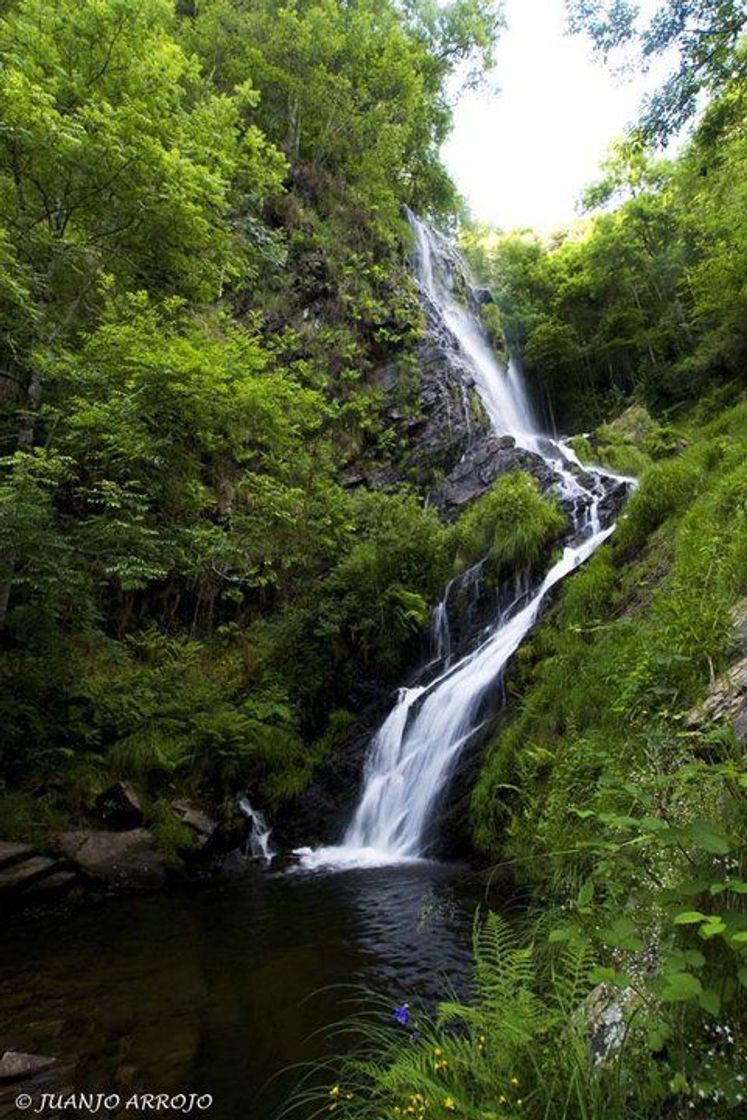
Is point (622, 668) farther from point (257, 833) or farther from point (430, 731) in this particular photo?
point (257, 833)

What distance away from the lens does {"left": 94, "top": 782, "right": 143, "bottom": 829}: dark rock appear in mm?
7352

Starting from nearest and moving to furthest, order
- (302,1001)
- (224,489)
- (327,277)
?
(302,1001) → (224,489) → (327,277)

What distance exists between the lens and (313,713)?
10203 millimetres

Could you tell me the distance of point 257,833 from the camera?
27.0 ft

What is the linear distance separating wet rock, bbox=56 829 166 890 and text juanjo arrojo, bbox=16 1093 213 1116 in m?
3.79

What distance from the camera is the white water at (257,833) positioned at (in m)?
7.90

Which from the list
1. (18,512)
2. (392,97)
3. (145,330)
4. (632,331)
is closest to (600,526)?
(145,330)

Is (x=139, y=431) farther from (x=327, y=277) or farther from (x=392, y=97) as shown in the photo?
(x=392, y=97)

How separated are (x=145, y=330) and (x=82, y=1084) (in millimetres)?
7683

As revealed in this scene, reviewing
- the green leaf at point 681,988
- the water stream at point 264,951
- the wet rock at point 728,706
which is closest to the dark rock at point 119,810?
the water stream at point 264,951

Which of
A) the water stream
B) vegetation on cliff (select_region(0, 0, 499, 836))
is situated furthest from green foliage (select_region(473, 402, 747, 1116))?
vegetation on cliff (select_region(0, 0, 499, 836))

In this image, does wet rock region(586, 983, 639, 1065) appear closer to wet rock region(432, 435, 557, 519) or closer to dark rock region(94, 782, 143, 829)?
dark rock region(94, 782, 143, 829)

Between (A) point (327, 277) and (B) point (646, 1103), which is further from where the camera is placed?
(A) point (327, 277)

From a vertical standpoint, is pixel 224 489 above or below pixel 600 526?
above
